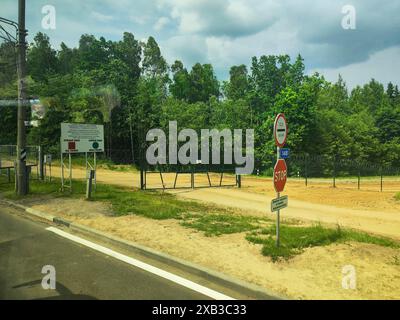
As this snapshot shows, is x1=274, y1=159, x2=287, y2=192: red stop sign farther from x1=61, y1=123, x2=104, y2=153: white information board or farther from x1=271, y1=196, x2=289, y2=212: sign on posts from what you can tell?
x1=61, y1=123, x2=104, y2=153: white information board

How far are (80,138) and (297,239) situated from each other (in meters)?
11.1

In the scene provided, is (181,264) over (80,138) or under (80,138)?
under

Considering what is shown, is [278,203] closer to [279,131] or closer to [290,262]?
[290,262]

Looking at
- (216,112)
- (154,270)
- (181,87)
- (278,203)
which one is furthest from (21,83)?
(181,87)

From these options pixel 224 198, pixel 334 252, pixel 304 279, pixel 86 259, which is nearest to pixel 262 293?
pixel 304 279

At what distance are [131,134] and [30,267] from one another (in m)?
37.5

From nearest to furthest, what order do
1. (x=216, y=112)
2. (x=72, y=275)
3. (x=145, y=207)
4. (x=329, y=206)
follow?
1. (x=72, y=275)
2. (x=145, y=207)
3. (x=329, y=206)
4. (x=216, y=112)

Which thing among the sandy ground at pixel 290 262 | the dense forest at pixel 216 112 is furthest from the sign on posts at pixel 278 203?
the dense forest at pixel 216 112

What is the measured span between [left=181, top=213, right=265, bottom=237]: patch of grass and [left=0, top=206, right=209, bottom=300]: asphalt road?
8.88ft

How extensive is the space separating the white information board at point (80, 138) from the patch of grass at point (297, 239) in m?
9.77

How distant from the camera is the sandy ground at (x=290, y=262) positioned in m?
5.77

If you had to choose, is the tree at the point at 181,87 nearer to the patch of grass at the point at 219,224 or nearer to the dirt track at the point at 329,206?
the dirt track at the point at 329,206

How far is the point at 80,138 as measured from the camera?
1656cm

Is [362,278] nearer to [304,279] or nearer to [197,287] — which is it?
[304,279]
